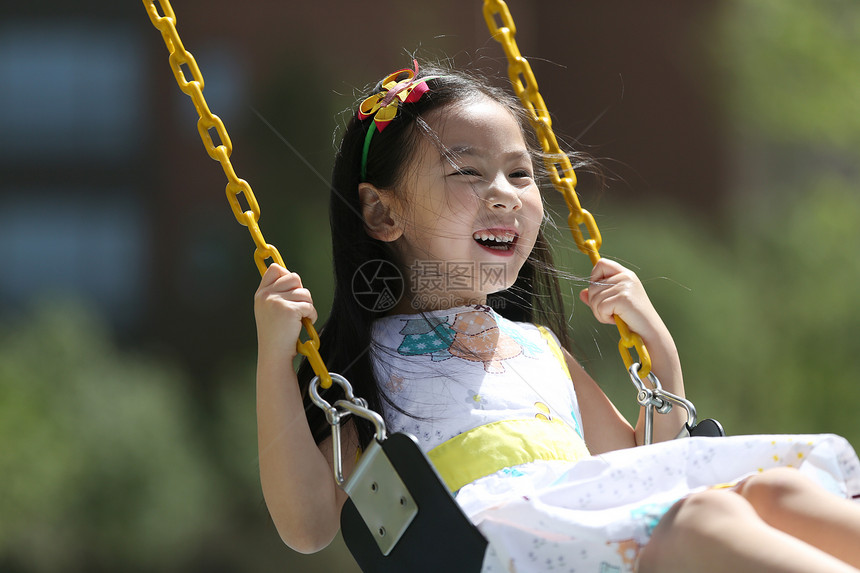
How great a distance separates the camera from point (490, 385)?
116 cm

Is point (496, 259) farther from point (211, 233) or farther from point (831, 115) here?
point (211, 233)

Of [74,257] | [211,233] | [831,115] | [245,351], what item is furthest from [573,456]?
[74,257]

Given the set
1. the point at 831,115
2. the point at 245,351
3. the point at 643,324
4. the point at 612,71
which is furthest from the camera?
the point at 612,71

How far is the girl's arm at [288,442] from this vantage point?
1.08 metres

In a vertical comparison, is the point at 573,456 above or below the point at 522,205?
below

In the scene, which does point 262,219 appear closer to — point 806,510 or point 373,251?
point 373,251

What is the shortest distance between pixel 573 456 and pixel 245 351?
427 centimetres

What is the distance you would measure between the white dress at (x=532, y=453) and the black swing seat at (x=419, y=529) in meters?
0.03

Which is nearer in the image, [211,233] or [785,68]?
[785,68]

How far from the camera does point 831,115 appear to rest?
14.5 ft

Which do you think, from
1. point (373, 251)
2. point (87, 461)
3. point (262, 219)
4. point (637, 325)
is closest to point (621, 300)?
point (637, 325)

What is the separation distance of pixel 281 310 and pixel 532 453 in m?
0.31

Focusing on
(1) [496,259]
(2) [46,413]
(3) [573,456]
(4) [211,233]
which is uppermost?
(1) [496,259]

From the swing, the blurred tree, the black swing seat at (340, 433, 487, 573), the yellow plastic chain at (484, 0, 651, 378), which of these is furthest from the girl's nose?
the blurred tree
